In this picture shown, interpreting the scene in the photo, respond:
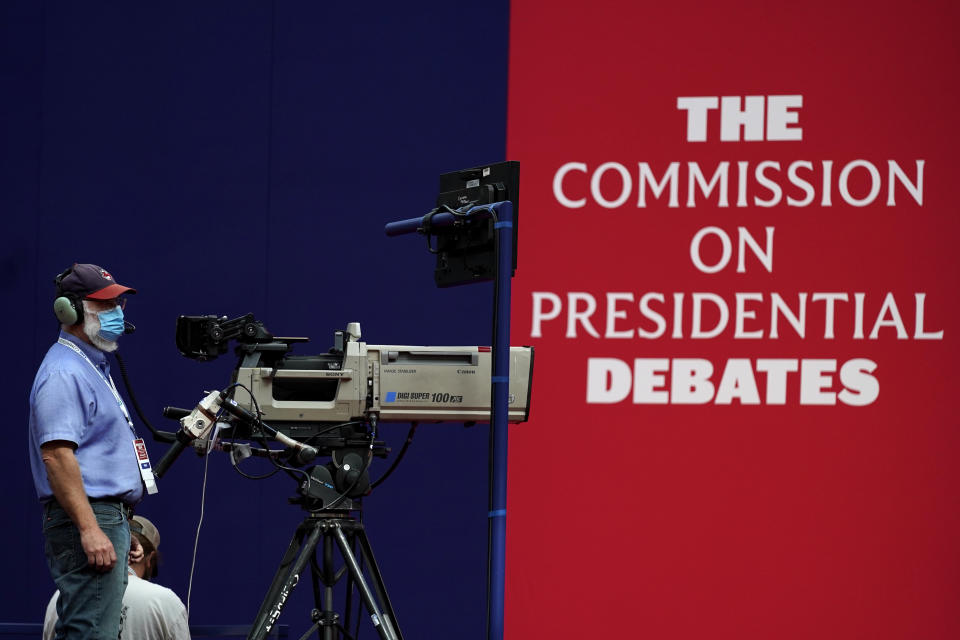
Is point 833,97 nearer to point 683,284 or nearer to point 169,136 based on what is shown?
point 683,284

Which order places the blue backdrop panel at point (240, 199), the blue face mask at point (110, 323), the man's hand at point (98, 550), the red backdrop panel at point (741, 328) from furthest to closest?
the blue backdrop panel at point (240, 199) → the red backdrop panel at point (741, 328) → the blue face mask at point (110, 323) → the man's hand at point (98, 550)

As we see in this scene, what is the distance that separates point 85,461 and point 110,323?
397mm

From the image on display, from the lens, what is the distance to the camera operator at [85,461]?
2910 mm

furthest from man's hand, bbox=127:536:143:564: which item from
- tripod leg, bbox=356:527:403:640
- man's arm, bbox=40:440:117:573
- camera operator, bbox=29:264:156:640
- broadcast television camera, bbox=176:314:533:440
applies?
tripod leg, bbox=356:527:403:640

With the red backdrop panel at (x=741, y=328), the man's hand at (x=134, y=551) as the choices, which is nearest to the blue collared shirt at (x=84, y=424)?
the man's hand at (x=134, y=551)

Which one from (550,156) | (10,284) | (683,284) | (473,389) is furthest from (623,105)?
(10,284)

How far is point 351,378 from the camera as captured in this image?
3.34m

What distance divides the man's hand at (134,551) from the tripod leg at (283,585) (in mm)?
402

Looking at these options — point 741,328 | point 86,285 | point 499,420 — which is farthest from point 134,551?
point 741,328

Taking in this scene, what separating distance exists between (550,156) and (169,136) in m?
1.65

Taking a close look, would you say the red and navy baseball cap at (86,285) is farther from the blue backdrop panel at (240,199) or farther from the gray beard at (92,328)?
the blue backdrop panel at (240,199)

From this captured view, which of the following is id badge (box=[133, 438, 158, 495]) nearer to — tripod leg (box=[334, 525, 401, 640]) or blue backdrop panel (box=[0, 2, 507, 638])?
tripod leg (box=[334, 525, 401, 640])

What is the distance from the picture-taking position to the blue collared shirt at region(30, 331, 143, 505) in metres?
2.96

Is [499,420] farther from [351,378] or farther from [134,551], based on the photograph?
[134,551]
